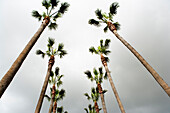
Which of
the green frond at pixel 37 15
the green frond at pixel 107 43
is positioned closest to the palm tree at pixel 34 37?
the green frond at pixel 37 15

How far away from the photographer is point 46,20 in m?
8.86

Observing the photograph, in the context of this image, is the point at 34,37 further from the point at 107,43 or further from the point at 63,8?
the point at 107,43

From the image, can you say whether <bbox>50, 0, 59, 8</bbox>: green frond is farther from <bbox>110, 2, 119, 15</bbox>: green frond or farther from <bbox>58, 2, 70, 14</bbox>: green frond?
<bbox>110, 2, 119, 15</bbox>: green frond

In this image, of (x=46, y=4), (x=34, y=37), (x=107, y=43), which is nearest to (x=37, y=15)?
(x=46, y=4)

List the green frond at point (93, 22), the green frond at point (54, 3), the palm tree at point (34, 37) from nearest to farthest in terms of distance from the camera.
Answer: the palm tree at point (34, 37) < the green frond at point (54, 3) < the green frond at point (93, 22)

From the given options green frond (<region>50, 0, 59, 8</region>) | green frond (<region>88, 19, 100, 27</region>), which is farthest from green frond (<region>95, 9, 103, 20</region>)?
green frond (<region>50, 0, 59, 8</region>)

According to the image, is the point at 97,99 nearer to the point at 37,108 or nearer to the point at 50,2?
the point at 37,108

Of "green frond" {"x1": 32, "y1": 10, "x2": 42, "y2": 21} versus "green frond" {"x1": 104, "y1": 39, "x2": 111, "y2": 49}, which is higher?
"green frond" {"x1": 104, "y1": 39, "x2": 111, "y2": 49}

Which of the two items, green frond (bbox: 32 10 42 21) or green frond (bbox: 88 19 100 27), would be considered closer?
green frond (bbox: 32 10 42 21)

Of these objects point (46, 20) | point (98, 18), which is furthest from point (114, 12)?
point (46, 20)

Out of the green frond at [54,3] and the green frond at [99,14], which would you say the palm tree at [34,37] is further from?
the green frond at [99,14]

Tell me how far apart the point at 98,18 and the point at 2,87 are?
12192mm

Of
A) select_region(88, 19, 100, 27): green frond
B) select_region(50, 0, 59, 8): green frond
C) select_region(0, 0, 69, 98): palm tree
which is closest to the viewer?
select_region(0, 0, 69, 98): palm tree

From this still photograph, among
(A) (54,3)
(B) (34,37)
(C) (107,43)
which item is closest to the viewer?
(B) (34,37)
